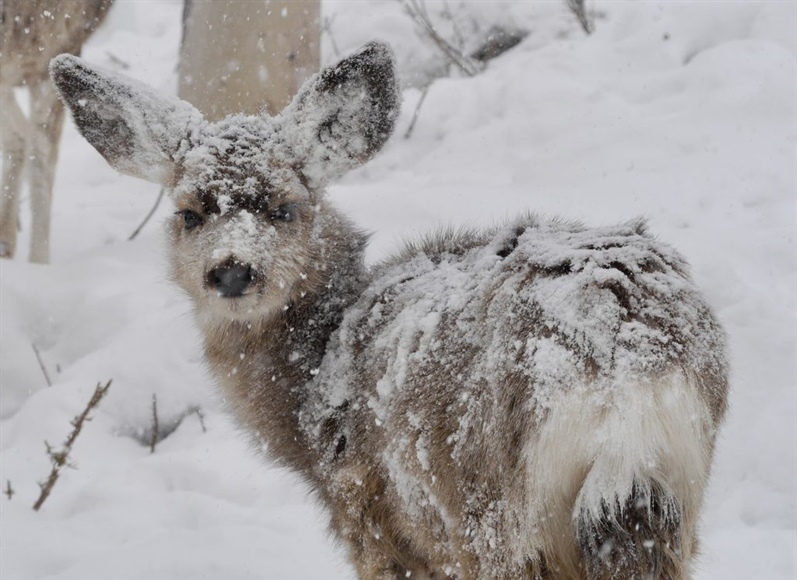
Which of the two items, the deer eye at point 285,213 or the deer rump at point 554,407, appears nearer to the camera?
the deer rump at point 554,407

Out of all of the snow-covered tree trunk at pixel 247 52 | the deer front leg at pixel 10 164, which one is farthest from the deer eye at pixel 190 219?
the deer front leg at pixel 10 164

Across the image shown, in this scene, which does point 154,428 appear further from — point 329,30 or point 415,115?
point 329,30

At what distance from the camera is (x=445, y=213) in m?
7.00

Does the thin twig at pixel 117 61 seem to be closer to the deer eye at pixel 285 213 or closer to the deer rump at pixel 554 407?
the deer eye at pixel 285 213

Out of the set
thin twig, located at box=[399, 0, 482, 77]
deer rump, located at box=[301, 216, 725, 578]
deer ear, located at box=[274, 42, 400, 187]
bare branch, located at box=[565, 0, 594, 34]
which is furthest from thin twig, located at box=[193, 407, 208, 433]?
bare branch, located at box=[565, 0, 594, 34]

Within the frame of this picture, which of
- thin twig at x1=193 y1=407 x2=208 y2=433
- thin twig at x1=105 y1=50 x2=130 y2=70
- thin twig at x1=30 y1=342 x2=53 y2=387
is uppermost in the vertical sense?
thin twig at x1=105 y1=50 x2=130 y2=70

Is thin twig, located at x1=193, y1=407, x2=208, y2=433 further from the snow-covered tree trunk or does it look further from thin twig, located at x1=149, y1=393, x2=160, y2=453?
the snow-covered tree trunk

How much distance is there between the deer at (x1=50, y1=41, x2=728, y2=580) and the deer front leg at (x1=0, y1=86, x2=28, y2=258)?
3.92 meters

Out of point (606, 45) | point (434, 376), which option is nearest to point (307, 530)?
point (434, 376)

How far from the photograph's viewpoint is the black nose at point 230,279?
3.42 metres

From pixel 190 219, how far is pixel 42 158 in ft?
15.7

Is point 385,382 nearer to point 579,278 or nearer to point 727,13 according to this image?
point 579,278

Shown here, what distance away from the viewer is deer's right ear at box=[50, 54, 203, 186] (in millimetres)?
3932

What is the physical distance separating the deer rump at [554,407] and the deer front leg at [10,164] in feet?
18.3
